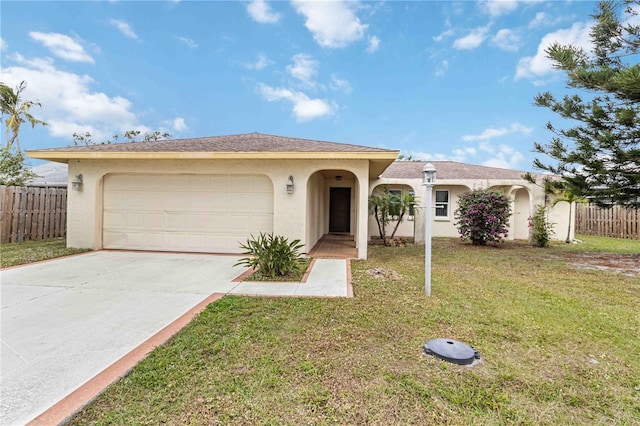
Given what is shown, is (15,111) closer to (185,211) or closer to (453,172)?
(185,211)

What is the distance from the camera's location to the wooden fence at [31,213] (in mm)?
9984

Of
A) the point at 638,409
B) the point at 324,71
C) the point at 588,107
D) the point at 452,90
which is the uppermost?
the point at 324,71

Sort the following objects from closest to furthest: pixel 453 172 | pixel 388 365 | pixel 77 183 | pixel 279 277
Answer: pixel 388 365 < pixel 279 277 < pixel 77 183 < pixel 453 172

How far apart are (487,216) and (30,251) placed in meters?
15.2

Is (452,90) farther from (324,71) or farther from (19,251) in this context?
(19,251)

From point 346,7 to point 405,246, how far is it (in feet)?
31.2

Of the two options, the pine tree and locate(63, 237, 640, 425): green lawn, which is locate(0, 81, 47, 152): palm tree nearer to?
locate(63, 237, 640, 425): green lawn

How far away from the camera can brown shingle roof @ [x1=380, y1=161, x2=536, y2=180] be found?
1512cm

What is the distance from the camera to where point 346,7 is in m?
11.4

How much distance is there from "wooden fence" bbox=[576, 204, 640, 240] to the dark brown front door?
12193 millimetres

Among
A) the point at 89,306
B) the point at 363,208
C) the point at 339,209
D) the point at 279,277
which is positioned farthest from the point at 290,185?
the point at 339,209

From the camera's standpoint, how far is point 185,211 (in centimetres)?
912

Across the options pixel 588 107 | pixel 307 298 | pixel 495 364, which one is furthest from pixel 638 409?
pixel 588 107

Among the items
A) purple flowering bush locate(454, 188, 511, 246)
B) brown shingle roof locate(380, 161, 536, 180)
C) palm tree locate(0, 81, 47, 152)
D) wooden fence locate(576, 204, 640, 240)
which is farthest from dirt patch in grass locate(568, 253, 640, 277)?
palm tree locate(0, 81, 47, 152)
